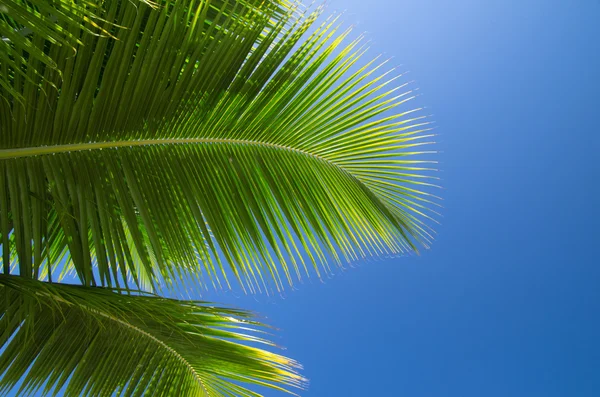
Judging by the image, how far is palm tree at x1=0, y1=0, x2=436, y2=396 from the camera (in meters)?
1.85

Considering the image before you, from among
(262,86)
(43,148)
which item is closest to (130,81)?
(43,148)

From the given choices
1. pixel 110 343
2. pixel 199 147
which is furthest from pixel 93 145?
pixel 110 343

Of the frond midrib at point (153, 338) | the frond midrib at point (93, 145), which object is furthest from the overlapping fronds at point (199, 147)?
the frond midrib at point (153, 338)

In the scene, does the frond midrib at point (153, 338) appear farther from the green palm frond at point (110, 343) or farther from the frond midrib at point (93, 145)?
the frond midrib at point (93, 145)

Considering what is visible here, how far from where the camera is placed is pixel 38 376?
1.89 m

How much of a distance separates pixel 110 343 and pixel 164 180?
617 mm

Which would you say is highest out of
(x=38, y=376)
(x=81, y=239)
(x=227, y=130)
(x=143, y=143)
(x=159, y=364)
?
(x=227, y=130)

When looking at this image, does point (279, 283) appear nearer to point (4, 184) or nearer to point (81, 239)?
point (81, 239)

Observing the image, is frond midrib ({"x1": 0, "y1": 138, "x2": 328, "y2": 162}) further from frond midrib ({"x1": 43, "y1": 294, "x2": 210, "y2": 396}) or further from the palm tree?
frond midrib ({"x1": 43, "y1": 294, "x2": 210, "y2": 396})

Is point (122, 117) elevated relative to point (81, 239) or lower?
elevated

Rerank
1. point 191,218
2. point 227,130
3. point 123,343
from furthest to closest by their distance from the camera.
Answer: point 227,130, point 191,218, point 123,343

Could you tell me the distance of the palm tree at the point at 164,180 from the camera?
1.85 meters

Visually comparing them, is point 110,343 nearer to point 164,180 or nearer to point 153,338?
point 153,338

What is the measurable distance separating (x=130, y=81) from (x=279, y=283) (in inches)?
40.4
